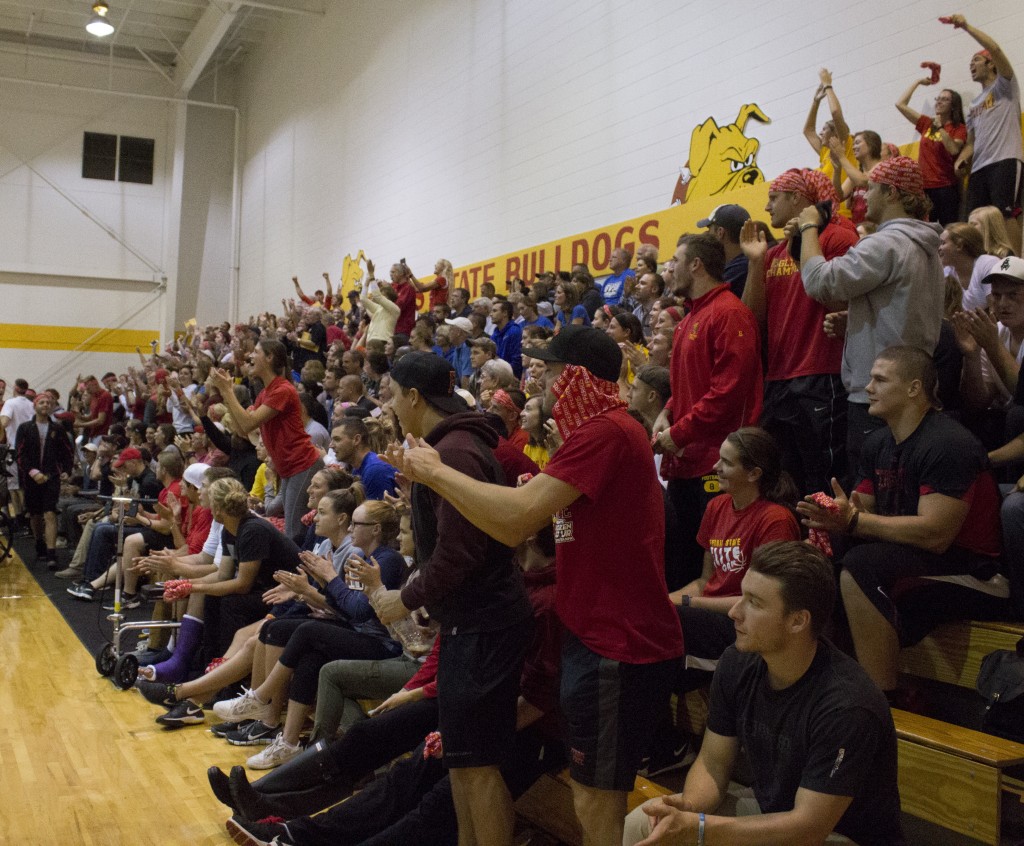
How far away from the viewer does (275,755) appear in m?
4.53

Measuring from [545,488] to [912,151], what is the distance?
16.3 ft

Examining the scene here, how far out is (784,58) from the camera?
297 inches

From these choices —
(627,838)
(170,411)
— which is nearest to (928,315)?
(627,838)

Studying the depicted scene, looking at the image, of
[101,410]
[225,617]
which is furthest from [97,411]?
[225,617]

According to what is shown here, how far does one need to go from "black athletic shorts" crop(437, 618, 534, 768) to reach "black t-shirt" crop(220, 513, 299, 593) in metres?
3.11

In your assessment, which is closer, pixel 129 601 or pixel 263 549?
pixel 263 549

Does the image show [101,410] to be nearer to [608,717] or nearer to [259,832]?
[259,832]

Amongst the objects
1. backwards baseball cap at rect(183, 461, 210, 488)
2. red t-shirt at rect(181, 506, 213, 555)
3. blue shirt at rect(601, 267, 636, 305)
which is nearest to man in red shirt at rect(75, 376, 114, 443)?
backwards baseball cap at rect(183, 461, 210, 488)

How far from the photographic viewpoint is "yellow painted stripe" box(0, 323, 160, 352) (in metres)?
20.9

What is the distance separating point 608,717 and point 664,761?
1151 millimetres

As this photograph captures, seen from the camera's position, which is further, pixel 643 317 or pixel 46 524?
pixel 46 524

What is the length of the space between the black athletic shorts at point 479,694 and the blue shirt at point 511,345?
242 inches

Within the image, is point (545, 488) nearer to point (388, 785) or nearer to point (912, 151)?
point (388, 785)

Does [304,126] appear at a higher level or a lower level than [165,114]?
lower
